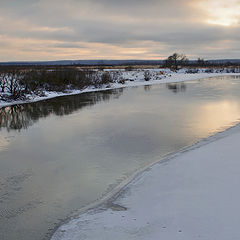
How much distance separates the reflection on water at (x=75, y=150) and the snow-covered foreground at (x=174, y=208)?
1.93ft

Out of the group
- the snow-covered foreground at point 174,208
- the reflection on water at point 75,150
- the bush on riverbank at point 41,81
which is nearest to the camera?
the snow-covered foreground at point 174,208

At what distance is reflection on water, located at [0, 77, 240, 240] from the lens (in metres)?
→ 6.04

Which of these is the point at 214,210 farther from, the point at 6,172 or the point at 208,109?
the point at 208,109

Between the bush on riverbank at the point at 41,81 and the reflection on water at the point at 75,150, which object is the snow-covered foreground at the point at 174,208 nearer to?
the reflection on water at the point at 75,150

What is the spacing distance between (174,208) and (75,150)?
4906 mm

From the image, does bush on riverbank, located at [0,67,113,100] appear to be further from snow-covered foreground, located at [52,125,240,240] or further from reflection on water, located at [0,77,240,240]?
snow-covered foreground, located at [52,125,240,240]

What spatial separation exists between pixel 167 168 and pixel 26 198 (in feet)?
10.8

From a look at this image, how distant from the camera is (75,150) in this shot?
995 cm

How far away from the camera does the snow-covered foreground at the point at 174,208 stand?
485cm

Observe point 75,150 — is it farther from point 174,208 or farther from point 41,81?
point 41,81

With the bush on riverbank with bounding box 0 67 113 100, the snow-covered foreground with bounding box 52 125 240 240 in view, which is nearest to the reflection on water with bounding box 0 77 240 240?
the snow-covered foreground with bounding box 52 125 240 240

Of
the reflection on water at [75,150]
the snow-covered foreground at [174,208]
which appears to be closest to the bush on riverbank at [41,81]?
the reflection on water at [75,150]

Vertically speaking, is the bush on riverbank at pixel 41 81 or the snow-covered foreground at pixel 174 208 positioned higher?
the bush on riverbank at pixel 41 81

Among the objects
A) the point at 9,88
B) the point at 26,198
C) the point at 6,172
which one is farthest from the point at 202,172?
the point at 9,88
